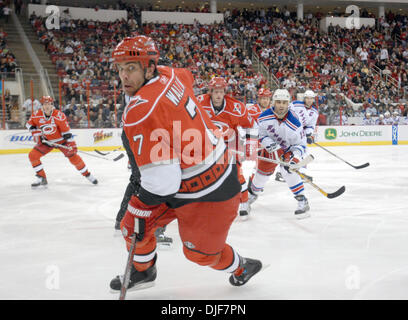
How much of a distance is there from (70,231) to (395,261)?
8.26 feet

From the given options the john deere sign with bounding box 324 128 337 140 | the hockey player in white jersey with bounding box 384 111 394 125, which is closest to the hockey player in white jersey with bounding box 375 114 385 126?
the hockey player in white jersey with bounding box 384 111 394 125

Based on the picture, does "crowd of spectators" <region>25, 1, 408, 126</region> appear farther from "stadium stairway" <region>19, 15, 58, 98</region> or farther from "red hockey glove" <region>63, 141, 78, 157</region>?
"red hockey glove" <region>63, 141, 78, 157</region>

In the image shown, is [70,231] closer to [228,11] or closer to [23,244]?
[23,244]

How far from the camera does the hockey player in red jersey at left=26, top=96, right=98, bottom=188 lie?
18.2 ft

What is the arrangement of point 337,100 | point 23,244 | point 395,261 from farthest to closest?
point 337,100
point 23,244
point 395,261

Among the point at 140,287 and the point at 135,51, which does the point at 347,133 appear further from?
the point at 135,51

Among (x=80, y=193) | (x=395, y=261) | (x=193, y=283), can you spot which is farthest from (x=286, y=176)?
(x=80, y=193)

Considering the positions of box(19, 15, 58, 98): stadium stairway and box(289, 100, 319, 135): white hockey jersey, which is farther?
box(19, 15, 58, 98): stadium stairway

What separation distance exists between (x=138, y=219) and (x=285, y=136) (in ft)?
7.85

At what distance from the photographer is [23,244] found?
3170 millimetres

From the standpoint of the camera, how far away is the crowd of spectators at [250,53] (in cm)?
1181

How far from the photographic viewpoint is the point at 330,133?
37.9ft

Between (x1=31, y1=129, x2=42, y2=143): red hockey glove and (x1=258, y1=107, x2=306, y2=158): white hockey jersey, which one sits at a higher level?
(x1=258, y1=107, x2=306, y2=158): white hockey jersey

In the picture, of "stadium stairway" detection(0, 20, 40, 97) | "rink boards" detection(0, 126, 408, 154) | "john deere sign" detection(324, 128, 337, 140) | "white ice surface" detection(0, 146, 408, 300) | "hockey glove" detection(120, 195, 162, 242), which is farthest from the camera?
"stadium stairway" detection(0, 20, 40, 97)
